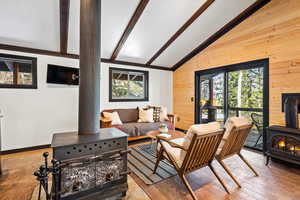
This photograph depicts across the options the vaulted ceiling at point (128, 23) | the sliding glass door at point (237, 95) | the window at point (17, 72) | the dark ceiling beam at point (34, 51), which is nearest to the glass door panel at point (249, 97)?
the sliding glass door at point (237, 95)

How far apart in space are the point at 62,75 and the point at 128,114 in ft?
6.74

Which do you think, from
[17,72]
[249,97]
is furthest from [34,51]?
[249,97]

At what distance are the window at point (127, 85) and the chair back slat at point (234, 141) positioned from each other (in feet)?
10.7

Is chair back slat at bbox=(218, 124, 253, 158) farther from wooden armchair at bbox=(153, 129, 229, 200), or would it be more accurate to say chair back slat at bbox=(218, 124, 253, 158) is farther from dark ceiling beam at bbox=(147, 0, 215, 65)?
dark ceiling beam at bbox=(147, 0, 215, 65)

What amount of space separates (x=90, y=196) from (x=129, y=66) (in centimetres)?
377

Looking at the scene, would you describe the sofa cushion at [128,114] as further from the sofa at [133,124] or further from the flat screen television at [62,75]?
the flat screen television at [62,75]

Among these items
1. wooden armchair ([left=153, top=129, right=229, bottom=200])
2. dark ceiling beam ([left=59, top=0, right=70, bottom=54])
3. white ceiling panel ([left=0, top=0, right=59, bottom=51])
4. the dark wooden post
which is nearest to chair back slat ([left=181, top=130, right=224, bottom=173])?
wooden armchair ([left=153, top=129, right=229, bottom=200])

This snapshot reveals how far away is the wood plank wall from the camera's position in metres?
2.67

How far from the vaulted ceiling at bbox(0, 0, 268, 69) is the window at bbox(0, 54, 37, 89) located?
337mm

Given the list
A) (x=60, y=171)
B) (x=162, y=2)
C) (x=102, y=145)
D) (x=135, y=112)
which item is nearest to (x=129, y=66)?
(x=135, y=112)

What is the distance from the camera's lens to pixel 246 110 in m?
3.45

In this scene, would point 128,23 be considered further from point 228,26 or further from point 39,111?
point 39,111

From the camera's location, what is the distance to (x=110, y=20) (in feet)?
9.58

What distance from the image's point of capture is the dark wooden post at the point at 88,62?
164 cm
